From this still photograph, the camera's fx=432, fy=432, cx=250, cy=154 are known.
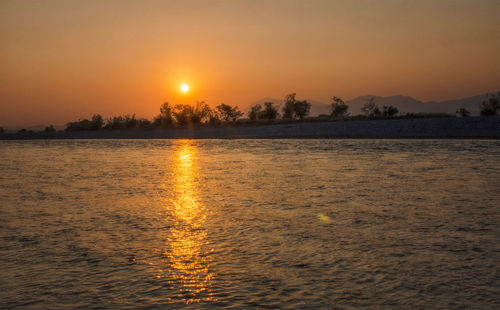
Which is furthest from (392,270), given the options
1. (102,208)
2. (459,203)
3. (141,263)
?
(102,208)

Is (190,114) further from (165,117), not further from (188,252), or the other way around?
(188,252)

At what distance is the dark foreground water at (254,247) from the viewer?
3.67 meters

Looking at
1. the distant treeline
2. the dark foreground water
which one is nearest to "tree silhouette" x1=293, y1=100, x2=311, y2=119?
the distant treeline

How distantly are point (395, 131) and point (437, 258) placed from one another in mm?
39073

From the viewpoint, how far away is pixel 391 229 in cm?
583

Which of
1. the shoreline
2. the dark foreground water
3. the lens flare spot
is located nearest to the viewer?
the dark foreground water

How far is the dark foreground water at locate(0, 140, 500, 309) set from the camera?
367 centimetres

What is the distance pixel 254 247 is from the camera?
199 inches

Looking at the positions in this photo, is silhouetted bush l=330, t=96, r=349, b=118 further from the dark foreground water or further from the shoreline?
the dark foreground water

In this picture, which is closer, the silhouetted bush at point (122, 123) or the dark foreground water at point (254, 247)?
the dark foreground water at point (254, 247)

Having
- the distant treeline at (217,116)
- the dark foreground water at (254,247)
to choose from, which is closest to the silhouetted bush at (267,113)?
the distant treeline at (217,116)

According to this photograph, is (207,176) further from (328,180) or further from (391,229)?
(391,229)

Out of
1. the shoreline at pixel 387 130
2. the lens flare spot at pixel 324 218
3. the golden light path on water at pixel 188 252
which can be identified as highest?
the shoreline at pixel 387 130

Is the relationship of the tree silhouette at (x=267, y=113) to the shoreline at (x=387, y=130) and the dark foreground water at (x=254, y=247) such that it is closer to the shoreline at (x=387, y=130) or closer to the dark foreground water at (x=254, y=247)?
the shoreline at (x=387, y=130)
